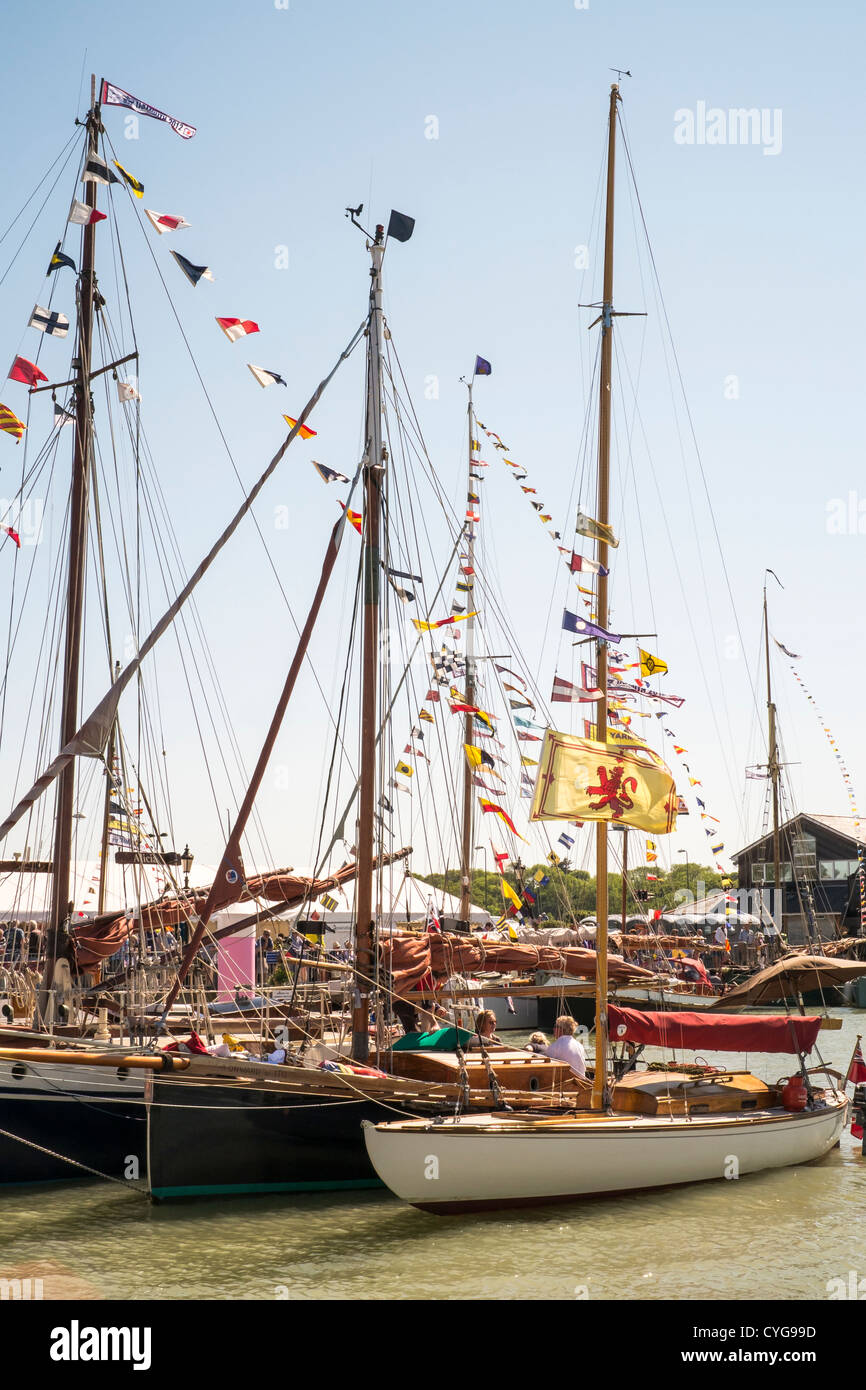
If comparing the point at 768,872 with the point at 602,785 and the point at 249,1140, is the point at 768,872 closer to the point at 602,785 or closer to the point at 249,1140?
the point at 602,785

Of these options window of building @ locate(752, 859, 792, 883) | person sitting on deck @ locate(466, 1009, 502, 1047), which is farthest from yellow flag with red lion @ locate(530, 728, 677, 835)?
window of building @ locate(752, 859, 792, 883)

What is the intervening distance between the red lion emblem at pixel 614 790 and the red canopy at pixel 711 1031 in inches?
144

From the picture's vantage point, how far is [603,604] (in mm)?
17547

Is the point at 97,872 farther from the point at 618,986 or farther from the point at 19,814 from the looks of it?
the point at 19,814

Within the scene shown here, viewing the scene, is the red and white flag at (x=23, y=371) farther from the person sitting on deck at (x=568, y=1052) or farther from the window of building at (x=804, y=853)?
the window of building at (x=804, y=853)

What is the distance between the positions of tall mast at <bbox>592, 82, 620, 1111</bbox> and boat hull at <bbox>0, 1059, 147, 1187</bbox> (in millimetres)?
6649

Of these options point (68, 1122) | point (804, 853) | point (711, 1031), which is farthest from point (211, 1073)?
point (804, 853)

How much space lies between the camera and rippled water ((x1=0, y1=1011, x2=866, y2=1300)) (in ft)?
40.2

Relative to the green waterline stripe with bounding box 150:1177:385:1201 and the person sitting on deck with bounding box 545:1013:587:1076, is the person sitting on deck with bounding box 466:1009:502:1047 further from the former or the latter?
the green waterline stripe with bounding box 150:1177:385:1201

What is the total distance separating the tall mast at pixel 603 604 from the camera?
16703 mm

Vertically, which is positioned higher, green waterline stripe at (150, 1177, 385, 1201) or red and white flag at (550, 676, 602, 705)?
red and white flag at (550, 676, 602, 705)
